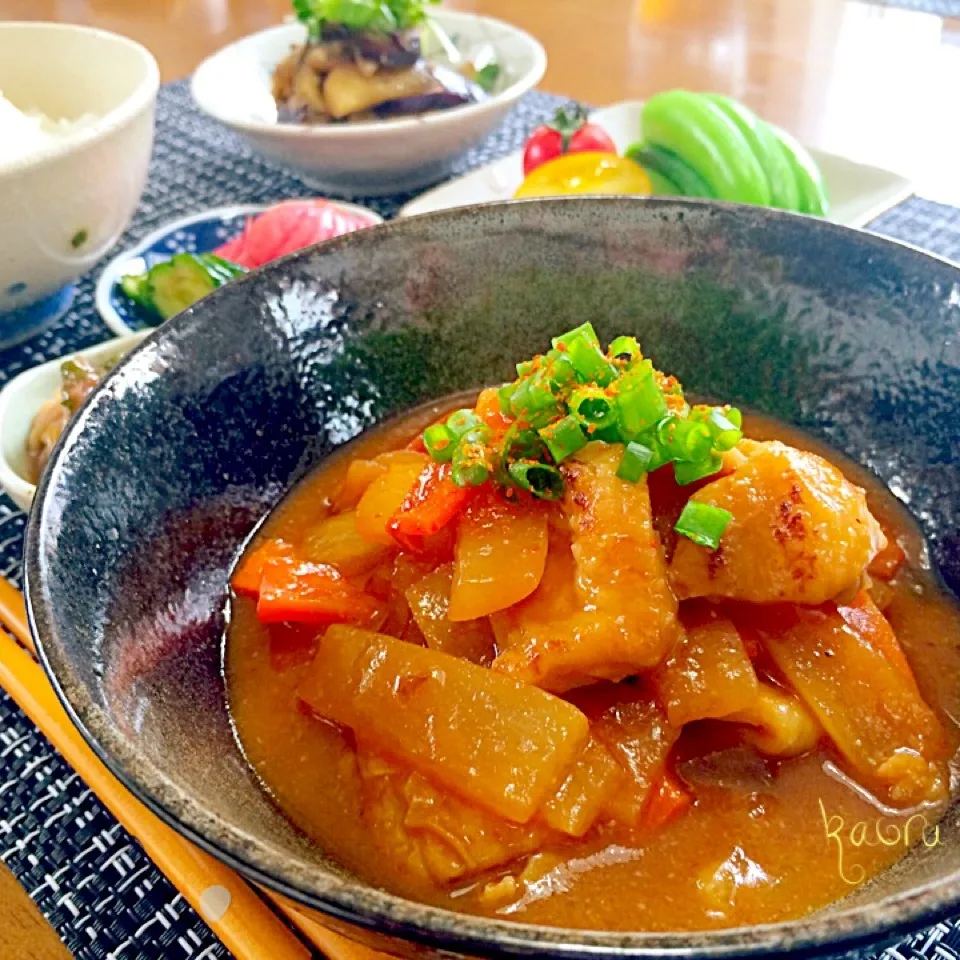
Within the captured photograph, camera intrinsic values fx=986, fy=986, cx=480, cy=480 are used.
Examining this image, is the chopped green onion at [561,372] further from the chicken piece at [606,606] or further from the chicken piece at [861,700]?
the chicken piece at [861,700]

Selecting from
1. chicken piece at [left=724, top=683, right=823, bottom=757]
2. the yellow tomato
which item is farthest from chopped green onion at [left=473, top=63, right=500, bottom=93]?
chicken piece at [left=724, top=683, right=823, bottom=757]

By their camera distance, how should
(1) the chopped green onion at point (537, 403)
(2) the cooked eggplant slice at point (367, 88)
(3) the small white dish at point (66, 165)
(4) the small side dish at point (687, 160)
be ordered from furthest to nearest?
(2) the cooked eggplant slice at point (367, 88), (4) the small side dish at point (687, 160), (3) the small white dish at point (66, 165), (1) the chopped green onion at point (537, 403)

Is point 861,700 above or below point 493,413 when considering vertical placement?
below

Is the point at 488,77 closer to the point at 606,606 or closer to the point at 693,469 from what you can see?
the point at 693,469

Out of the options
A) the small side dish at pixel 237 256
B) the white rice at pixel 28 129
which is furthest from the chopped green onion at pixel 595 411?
the white rice at pixel 28 129

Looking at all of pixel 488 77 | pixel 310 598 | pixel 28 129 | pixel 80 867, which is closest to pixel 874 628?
pixel 310 598
